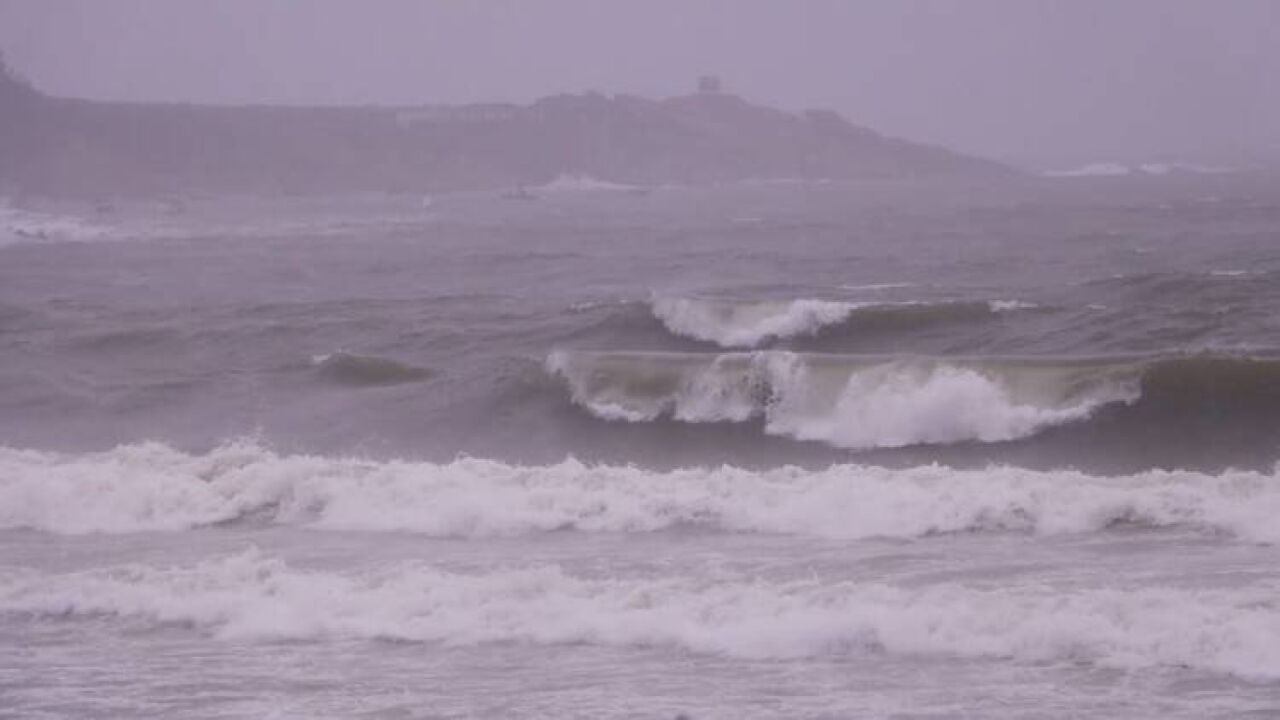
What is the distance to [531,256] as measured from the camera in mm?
39594

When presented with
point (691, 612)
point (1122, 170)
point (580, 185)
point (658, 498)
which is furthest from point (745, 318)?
point (1122, 170)

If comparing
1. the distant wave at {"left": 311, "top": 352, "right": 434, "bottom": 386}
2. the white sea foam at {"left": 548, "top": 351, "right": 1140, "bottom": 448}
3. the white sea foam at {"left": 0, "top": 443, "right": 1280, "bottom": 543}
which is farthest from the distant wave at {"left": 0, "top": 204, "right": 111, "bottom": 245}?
the white sea foam at {"left": 0, "top": 443, "right": 1280, "bottom": 543}

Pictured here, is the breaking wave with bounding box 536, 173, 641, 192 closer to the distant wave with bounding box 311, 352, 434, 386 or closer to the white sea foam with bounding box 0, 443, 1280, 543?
the distant wave with bounding box 311, 352, 434, 386

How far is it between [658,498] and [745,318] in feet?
32.7

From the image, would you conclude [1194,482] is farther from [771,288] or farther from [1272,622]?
[771,288]

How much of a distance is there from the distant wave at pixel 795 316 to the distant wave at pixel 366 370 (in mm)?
4020

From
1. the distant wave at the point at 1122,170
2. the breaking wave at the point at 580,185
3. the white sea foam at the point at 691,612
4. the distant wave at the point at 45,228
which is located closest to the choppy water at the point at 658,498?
the white sea foam at the point at 691,612

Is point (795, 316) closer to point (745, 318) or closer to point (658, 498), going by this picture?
point (745, 318)

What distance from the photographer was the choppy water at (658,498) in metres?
8.46

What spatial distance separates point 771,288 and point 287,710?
21.2 m

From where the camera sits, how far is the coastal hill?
99.4 metres

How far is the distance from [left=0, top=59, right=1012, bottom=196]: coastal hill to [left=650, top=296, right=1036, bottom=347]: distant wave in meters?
74.6

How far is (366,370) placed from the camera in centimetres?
2086

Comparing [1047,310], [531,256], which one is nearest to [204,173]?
[531,256]
